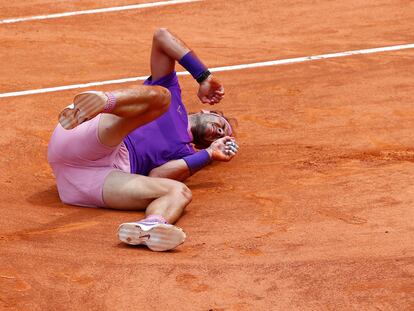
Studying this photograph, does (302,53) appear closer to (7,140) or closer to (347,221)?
(7,140)

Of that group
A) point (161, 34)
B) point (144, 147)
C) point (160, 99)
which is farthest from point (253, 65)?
point (160, 99)

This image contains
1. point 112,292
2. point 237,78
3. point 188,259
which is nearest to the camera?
point 112,292

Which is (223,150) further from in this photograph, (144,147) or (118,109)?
(118,109)

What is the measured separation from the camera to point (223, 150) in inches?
355

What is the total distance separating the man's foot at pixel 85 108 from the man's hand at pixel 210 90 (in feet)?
5.04

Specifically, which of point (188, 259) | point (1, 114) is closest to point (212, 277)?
point (188, 259)

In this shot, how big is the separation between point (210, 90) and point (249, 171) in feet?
2.42

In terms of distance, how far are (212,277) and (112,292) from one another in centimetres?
65

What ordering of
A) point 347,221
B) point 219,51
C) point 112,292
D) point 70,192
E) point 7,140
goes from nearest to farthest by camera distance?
1. point 112,292
2. point 347,221
3. point 70,192
4. point 7,140
5. point 219,51

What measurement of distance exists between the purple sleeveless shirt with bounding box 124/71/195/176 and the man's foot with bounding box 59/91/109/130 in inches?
37.9

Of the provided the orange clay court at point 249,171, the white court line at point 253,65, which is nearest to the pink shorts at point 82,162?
the orange clay court at point 249,171

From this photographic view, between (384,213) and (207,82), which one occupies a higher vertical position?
(207,82)

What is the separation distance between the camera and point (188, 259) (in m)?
7.60

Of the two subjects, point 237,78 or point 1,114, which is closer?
point 1,114
